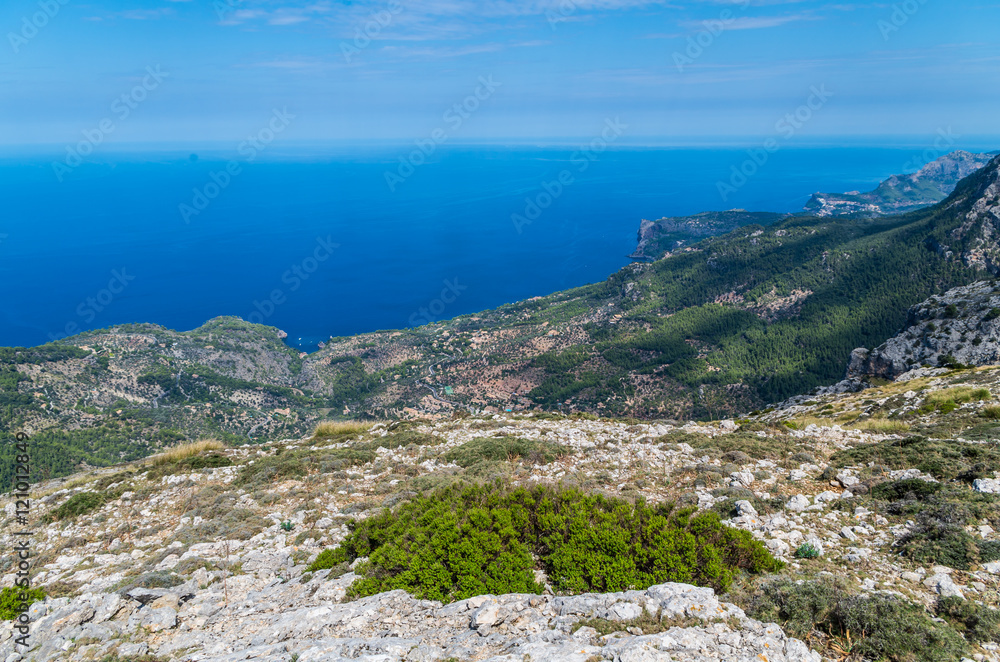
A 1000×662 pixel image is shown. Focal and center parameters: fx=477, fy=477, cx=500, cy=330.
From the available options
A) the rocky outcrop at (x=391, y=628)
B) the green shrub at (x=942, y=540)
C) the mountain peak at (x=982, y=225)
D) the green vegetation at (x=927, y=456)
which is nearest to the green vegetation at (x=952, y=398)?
the green vegetation at (x=927, y=456)

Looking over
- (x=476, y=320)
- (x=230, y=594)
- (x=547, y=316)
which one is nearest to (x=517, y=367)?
(x=547, y=316)

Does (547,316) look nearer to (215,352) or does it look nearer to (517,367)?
(517,367)

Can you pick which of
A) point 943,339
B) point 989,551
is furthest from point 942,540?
point 943,339

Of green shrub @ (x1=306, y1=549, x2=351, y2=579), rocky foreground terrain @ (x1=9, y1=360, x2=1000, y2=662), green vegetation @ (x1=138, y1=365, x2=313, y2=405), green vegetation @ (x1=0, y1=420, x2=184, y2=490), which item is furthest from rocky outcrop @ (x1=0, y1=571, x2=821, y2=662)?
green vegetation @ (x1=138, y1=365, x2=313, y2=405)

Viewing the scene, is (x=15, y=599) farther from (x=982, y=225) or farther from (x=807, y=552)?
(x=982, y=225)

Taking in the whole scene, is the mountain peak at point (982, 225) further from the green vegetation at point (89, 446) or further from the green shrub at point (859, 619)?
the green vegetation at point (89, 446)

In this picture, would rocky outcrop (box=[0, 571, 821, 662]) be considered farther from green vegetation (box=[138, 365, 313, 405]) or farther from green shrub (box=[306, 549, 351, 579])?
green vegetation (box=[138, 365, 313, 405])
